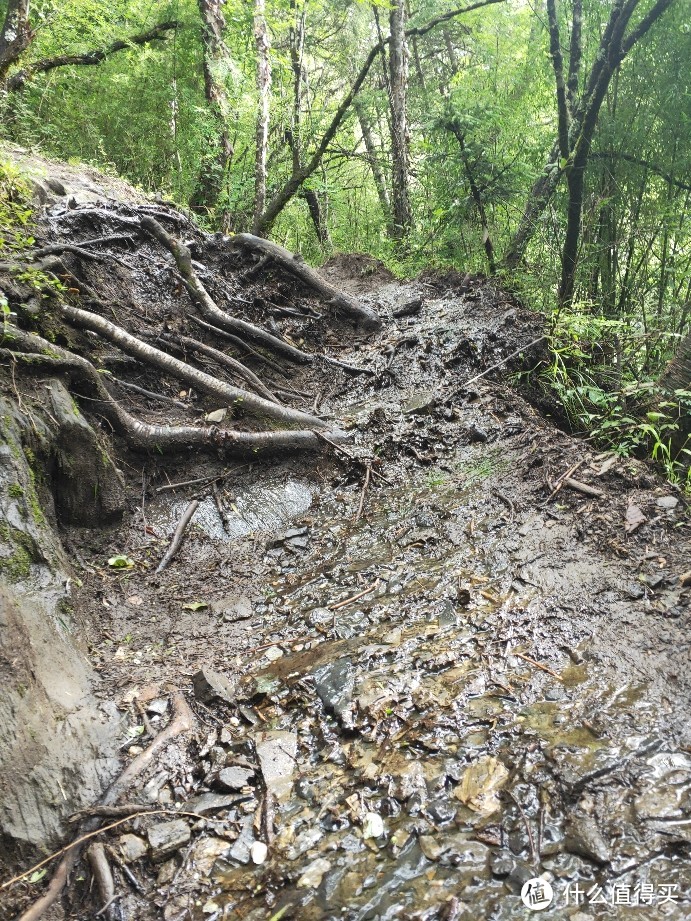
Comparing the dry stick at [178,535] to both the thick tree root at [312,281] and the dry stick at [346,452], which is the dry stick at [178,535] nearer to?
the dry stick at [346,452]

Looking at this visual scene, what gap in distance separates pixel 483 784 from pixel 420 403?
473cm

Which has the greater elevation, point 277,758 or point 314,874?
point 277,758

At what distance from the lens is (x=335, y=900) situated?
7.45 feet

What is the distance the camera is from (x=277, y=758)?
2990 mm

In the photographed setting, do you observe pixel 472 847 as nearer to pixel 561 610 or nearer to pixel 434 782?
pixel 434 782

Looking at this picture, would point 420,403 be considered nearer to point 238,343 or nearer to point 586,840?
point 238,343

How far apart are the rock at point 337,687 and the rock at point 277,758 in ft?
0.95

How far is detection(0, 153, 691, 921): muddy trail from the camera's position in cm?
234

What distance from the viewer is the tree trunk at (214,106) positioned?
35.9ft

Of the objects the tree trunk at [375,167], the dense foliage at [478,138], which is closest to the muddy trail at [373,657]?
the dense foliage at [478,138]

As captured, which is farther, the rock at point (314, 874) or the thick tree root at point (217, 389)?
the thick tree root at point (217, 389)

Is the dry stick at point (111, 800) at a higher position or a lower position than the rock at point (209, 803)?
higher

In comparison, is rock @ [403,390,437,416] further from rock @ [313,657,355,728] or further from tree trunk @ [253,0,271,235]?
tree trunk @ [253,0,271,235]

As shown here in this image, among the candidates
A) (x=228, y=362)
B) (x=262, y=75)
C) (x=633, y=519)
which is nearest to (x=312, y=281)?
(x=228, y=362)
